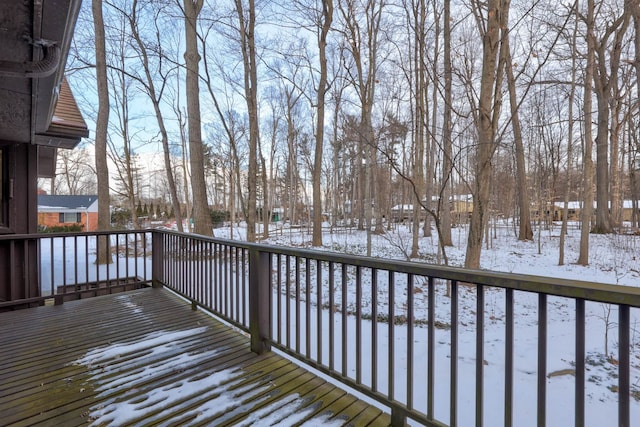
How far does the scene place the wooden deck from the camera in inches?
68.3

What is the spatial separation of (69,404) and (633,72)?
15.7 metres

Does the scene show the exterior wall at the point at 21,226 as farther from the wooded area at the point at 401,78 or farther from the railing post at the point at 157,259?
the wooded area at the point at 401,78

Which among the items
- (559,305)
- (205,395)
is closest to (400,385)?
(205,395)

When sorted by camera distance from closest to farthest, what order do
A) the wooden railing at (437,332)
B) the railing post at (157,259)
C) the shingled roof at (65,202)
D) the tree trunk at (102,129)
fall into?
1. the wooden railing at (437,332)
2. the railing post at (157,259)
3. the tree trunk at (102,129)
4. the shingled roof at (65,202)

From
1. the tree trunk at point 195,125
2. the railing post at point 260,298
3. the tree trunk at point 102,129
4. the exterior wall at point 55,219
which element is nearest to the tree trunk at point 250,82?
the tree trunk at point 195,125

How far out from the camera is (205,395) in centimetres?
192

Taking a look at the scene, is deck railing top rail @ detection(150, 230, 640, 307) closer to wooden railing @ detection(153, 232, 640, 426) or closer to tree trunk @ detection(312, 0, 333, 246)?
wooden railing @ detection(153, 232, 640, 426)

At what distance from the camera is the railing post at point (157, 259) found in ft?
14.1

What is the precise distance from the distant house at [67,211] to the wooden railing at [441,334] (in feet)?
74.5

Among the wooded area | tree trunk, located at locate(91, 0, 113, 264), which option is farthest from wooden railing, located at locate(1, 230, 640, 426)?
tree trunk, located at locate(91, 0, 113, 264)

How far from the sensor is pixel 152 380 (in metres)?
2.08

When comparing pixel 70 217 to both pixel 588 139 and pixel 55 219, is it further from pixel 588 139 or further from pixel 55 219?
pixel 588 139

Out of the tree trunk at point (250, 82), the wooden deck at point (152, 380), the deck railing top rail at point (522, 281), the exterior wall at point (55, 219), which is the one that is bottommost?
the wooden deck at point (152, 380)

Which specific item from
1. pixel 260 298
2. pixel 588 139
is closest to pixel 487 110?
pixel 260 298
